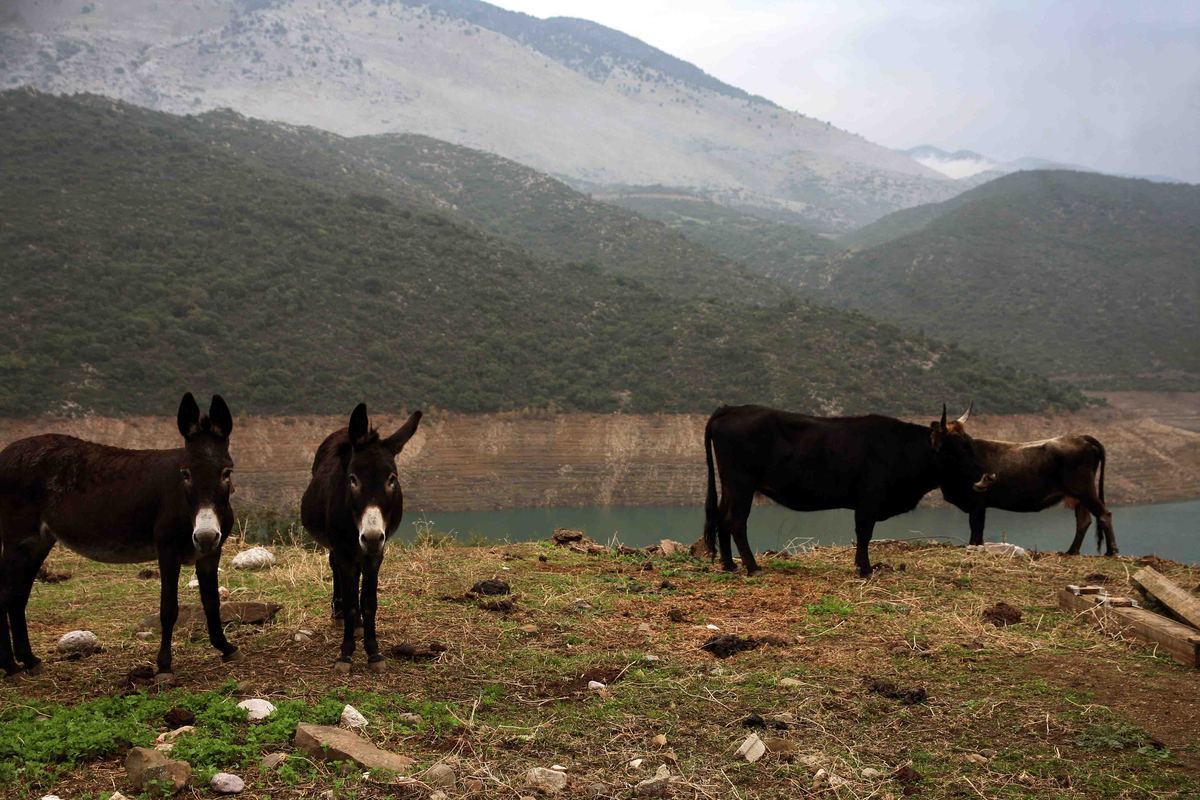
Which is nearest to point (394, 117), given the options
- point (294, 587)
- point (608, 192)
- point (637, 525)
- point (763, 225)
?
point (608, 192)

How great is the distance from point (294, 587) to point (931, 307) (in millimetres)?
75904

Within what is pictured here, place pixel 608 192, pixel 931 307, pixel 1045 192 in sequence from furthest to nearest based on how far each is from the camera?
pixel 608 192
pixel 1045 192
pixel 931 307

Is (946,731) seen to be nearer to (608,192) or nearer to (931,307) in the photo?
(931,307)

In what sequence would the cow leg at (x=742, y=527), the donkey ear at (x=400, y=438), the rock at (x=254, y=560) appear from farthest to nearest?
1. the rock at (x=254, y=560)
2. the cow leg at (x=742, y=527)
3. the donkey ear at (x=400, y=438)

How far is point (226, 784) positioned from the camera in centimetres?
454

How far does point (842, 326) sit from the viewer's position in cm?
5588

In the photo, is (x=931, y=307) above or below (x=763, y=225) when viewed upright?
below

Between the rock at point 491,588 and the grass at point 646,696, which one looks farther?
the rock at point 491,588

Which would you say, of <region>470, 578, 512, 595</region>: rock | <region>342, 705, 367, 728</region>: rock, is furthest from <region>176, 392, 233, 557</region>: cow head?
<region>470, 578, 512, 595</region>: rock

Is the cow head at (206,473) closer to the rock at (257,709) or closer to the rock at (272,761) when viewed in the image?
the rock at (257,709)

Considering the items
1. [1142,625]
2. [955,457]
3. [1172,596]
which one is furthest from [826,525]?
[1142,625]

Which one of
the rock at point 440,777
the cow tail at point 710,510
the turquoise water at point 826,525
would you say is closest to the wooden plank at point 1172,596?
the cow tail at point 710,510

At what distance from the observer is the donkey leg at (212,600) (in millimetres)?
6418

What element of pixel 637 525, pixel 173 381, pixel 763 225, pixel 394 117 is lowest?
pixel 637 525
